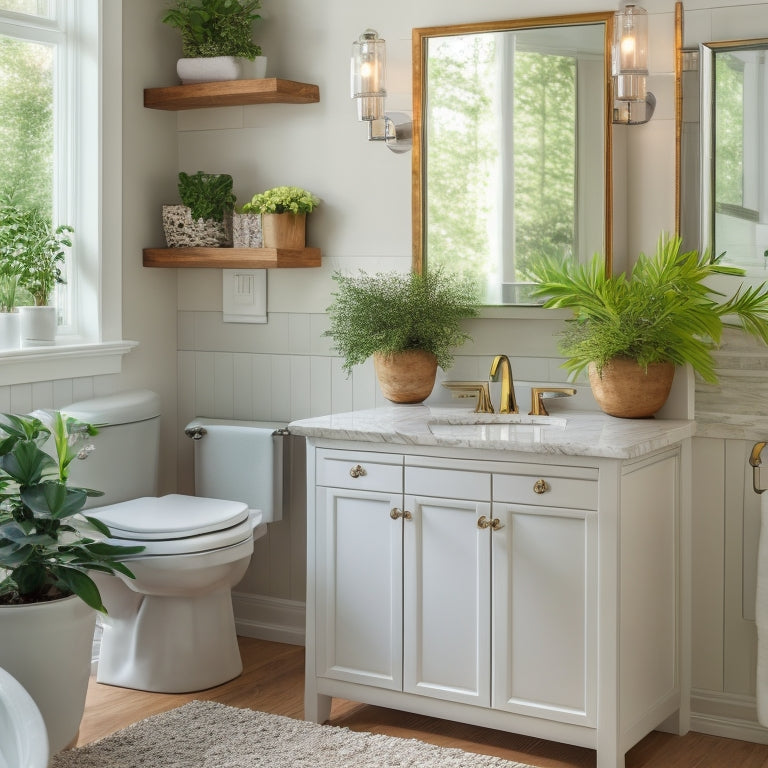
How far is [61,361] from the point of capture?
3355mm

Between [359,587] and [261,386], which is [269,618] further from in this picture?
[359,587]

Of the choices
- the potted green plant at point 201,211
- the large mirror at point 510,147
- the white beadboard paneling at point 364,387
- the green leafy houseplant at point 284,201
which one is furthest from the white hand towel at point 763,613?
the potted green plant at point 201,211

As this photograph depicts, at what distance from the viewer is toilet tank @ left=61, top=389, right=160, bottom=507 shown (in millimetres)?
3281

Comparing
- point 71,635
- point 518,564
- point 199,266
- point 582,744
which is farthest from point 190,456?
point 582,744

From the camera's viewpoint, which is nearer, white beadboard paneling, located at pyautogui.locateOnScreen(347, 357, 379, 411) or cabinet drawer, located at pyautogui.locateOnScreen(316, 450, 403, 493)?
cabinet drawer, located at pyautogui.locateOnScreen(316, 450, 403, 493)

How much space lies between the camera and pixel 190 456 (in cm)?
387

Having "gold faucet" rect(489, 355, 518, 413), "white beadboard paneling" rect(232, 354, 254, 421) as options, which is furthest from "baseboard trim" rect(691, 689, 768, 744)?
"white beadboard paneling" rect(232, 354, 254, 421)

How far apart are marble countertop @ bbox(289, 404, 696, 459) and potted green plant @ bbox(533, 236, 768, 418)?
0.09 metres

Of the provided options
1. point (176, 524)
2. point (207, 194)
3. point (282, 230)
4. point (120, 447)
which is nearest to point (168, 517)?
point (176, 524)

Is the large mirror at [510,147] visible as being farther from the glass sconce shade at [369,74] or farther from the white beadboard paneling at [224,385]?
the white beadboard paneling at [224,385]

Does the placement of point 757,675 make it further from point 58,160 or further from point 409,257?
point 58,160

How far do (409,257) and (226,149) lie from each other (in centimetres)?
80

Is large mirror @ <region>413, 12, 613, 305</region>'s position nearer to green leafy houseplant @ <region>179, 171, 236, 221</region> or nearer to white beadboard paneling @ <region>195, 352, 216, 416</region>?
green leafy houseplant @ <region>179, 171, 236, 221</region>

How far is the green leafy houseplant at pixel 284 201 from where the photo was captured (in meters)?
3.45
